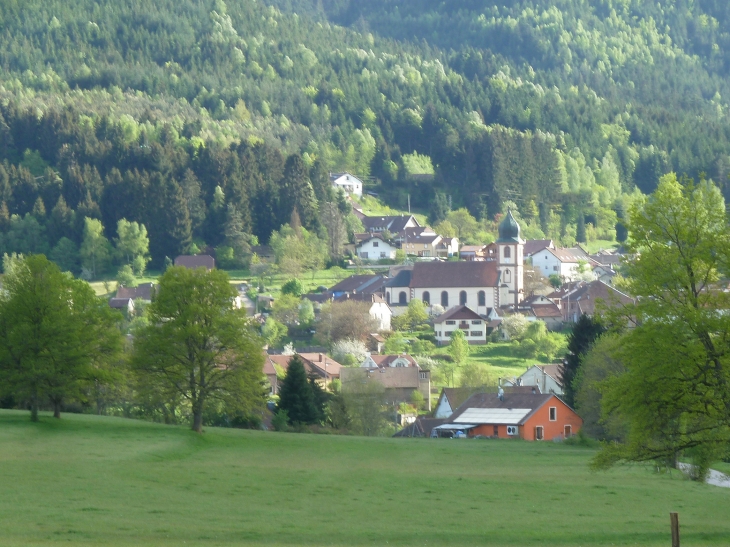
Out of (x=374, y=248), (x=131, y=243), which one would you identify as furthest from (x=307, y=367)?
(x=374, y=248)

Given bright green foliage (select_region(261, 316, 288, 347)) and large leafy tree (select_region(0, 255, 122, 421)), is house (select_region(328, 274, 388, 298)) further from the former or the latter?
large leafy tree (select_region(0, 255, 122, 421))

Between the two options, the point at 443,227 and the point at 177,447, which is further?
the point at 443,227

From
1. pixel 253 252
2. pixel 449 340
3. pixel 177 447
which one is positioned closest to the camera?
pixel 177 447

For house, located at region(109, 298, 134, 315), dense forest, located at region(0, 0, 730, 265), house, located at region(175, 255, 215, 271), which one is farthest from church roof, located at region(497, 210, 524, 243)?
house, located at region(109, 298, 134, 315)

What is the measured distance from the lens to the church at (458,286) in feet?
344

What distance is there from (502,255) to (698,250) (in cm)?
8662

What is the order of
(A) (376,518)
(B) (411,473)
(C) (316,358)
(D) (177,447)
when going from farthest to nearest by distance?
(C) (316,358) → (D) (177,447) → (B) (411,473) → (A) (376,518)

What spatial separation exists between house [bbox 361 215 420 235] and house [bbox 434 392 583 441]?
6865 cm

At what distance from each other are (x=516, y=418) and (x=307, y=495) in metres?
30.6

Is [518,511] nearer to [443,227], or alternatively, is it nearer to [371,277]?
[371,277]

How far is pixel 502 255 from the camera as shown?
10881 centimetres

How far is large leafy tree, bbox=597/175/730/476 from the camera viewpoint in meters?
22.1

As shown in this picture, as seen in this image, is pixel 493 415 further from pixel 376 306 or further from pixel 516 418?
pixel 376 306

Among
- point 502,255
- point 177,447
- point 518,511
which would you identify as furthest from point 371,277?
point 518,511
